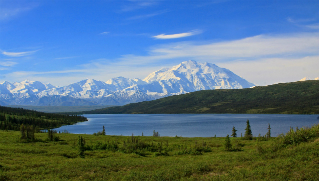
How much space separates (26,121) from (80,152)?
133 m

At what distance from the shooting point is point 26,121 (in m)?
147

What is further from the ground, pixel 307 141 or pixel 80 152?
pixel 307 141

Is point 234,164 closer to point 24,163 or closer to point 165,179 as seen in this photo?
point 165,179

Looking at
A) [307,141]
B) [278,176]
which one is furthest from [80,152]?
[307,141]

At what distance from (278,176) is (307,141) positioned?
9668mm

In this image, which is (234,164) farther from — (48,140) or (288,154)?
(48,140)

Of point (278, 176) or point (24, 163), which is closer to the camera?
point (278, 176)

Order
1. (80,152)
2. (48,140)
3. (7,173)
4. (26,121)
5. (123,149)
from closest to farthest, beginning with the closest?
(7,173) → (80,152) → (123,149) → (48,140) → (26,121)

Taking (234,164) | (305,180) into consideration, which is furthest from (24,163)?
(305,180)

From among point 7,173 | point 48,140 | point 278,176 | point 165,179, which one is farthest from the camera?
point 48,140

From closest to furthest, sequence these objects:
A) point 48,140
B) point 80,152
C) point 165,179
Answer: point 165,179 < point 80,152 < point 48,140

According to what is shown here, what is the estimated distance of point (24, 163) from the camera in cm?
2598

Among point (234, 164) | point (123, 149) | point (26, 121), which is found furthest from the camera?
point (26, 121)

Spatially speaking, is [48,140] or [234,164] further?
[48,140]
